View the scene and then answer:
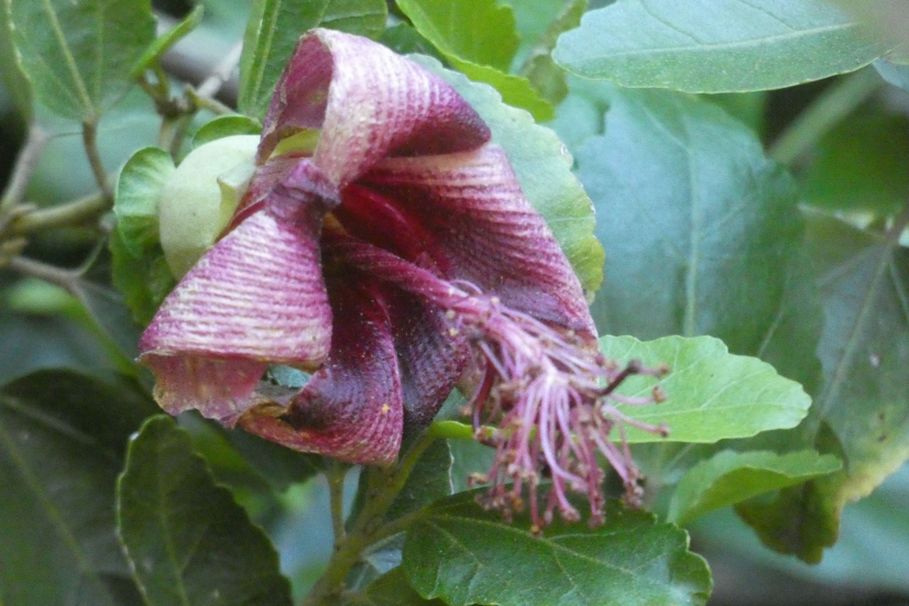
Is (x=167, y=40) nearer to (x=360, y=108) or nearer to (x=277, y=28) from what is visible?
(x=277, y=28)

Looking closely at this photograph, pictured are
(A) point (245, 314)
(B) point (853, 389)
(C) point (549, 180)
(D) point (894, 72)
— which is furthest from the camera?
(B) point (853, 389)

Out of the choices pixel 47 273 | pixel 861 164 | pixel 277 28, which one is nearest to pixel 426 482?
pixel 277 28

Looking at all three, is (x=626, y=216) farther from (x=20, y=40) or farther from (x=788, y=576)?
(x=788, y=576)

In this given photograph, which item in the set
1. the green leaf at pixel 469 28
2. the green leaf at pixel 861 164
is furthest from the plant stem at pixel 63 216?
the green leaf at pixel 861 164

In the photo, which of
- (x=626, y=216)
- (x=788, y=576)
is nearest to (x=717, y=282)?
(x=626, y=216)

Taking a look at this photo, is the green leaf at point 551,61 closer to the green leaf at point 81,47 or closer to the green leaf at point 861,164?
the green leaf at point 81,47

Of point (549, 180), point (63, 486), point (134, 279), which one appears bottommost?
point (63, 486)
